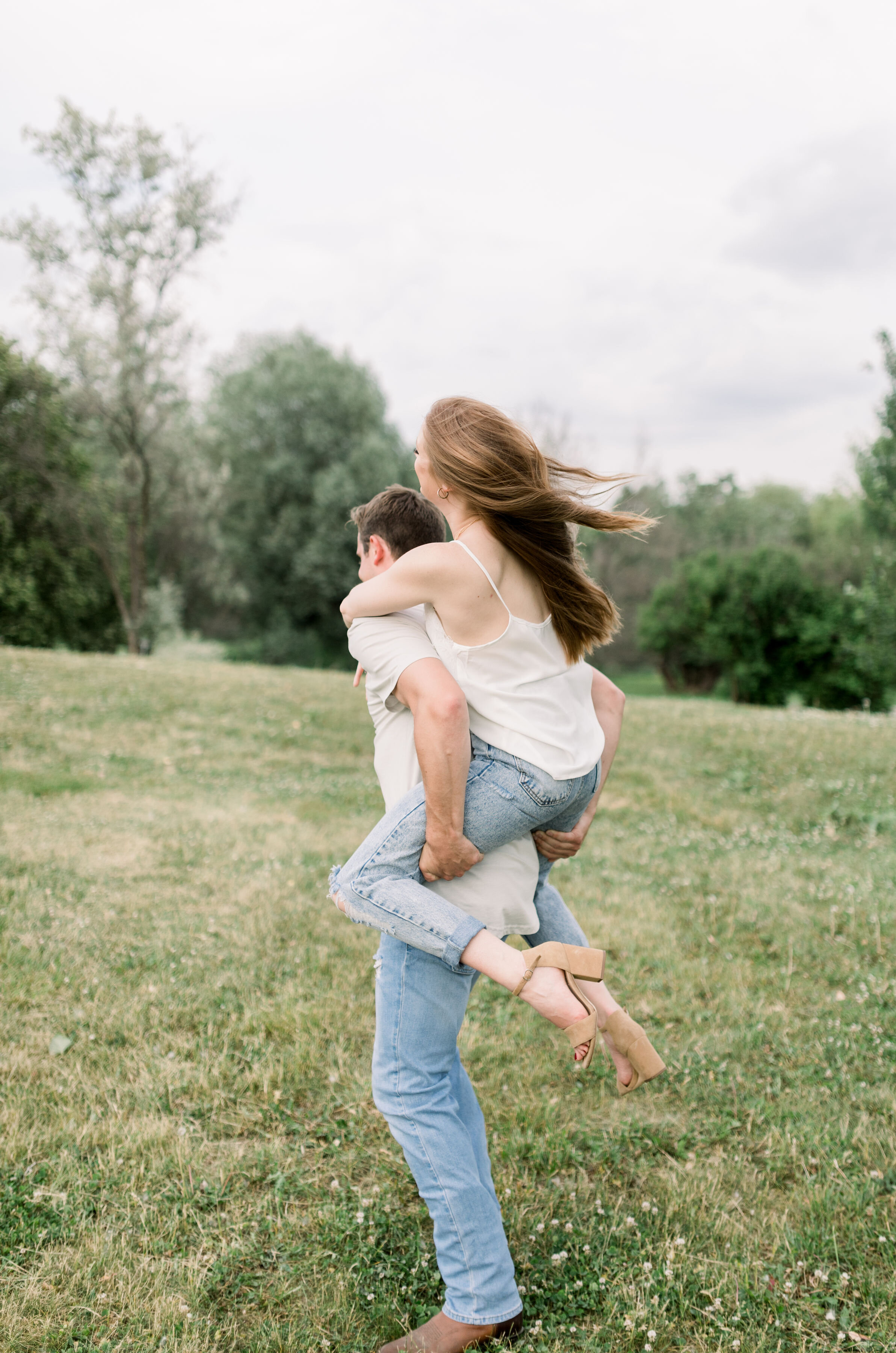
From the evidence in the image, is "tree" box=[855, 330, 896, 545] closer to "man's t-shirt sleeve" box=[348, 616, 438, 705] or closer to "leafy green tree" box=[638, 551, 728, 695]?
"leafy green tree" box=[638, 551, 728, 695]

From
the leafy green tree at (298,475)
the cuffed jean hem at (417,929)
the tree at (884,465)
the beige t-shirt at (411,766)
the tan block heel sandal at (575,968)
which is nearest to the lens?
the tan block heel sandal at (575,968)

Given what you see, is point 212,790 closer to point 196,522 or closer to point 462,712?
point 462,712

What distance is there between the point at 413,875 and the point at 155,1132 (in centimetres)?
195

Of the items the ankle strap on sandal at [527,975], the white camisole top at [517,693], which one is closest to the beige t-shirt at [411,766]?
the white camisole top at [517,693]

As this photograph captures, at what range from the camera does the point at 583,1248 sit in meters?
2.91

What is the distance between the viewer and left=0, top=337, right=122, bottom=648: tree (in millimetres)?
26984

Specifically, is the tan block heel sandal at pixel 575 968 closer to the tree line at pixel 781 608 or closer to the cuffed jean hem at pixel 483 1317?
the cuffed jean hem at pixel 483 1317

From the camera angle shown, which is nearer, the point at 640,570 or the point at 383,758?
the point at 383,758

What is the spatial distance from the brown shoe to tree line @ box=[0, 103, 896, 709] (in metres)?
23.7

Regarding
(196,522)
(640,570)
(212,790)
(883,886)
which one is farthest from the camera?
(640,570)

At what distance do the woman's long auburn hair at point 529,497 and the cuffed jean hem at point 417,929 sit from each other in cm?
82

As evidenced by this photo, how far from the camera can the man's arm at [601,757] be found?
2.62 metres

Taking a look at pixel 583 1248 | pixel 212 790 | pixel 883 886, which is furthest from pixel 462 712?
pixel 212 790

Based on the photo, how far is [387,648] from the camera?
2.33m
